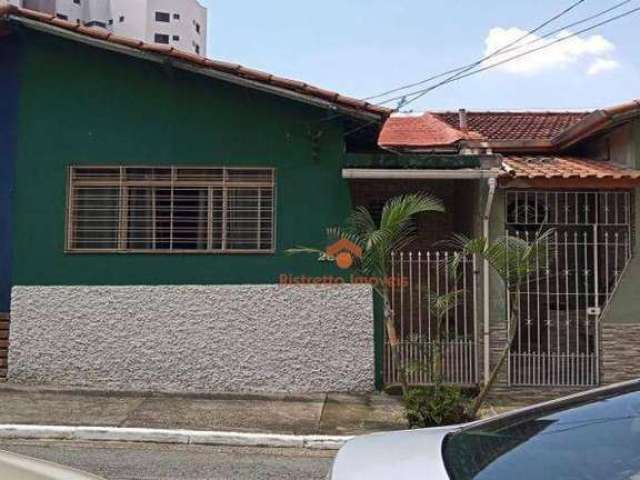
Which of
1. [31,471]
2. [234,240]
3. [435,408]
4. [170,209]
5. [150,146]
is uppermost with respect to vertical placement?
[150,146]

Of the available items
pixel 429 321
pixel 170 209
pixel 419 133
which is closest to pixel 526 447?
pixel 429 321

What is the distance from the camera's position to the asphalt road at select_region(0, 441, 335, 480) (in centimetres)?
580

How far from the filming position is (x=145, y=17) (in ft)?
210

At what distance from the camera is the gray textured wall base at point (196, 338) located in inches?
356

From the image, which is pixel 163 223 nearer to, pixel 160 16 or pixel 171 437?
pixel 171 437

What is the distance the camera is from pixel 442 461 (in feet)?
8.07

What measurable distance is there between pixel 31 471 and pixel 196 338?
6.45 meters

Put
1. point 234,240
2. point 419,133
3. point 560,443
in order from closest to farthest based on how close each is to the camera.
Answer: point 560,443 → point 234,240 → point 419,133

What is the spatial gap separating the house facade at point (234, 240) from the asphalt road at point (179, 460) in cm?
229

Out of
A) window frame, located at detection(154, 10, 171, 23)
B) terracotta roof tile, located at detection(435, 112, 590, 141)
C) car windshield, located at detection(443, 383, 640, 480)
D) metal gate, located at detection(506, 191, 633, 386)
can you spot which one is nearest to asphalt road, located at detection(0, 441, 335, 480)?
car windshield, located at detection(443, 383, 640, 480)

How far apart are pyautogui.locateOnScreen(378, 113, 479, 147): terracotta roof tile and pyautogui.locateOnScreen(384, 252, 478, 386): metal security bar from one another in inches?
89.2

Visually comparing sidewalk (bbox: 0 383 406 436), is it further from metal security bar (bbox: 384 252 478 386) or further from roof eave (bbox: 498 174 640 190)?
roof eave (bbox: 498 174 640 190)

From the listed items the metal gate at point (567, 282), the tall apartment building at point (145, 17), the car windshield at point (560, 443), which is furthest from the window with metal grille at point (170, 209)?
the tall apartment building at point (145, 17)

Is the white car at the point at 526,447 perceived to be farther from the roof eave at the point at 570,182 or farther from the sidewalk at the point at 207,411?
the roof eave at the point at 570,182
